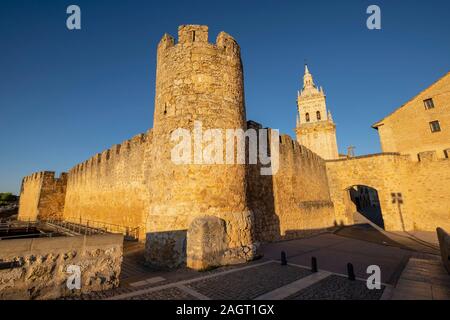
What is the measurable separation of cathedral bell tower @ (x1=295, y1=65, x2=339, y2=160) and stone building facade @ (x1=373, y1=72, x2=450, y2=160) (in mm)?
17706

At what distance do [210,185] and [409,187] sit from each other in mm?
18585

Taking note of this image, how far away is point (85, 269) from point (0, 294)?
1.23m

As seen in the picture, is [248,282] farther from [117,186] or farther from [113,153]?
[113,153]

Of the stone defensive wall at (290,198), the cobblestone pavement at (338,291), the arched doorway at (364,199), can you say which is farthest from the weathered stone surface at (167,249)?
the arched doorway at (364,199)

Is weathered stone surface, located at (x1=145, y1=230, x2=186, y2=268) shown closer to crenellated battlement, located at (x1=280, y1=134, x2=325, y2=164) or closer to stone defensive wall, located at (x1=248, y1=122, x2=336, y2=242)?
stone defensive wall, located at (x1=248, y1=122, x2=336, y2=242)

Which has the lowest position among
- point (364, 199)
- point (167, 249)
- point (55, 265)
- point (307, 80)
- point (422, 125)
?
point (167, 249)

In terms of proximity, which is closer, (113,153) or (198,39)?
(198,39)

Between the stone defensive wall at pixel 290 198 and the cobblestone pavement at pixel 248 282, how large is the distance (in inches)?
132

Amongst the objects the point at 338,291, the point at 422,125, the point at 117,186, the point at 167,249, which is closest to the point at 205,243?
the point at 167,249

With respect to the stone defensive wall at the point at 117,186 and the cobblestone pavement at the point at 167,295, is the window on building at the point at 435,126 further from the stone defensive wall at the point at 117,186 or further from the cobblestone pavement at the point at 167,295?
the cobblestone pavement at the point at 167,295

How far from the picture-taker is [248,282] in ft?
15.8

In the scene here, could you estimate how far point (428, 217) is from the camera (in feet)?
52.8

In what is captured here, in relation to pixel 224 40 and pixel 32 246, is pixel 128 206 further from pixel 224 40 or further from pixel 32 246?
pixel 224 40
